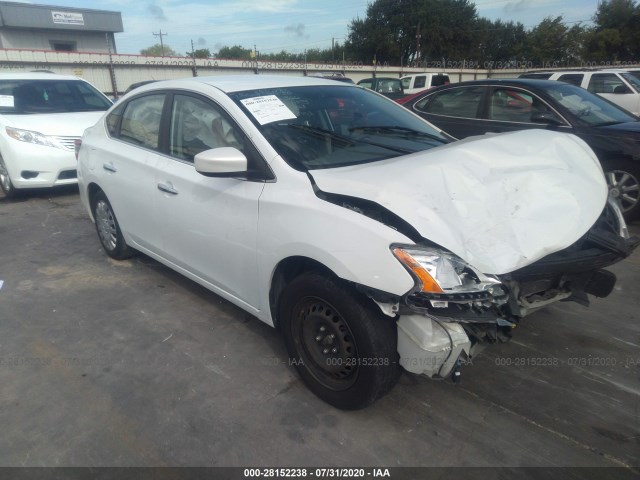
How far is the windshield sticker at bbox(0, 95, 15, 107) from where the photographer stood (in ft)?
22.6

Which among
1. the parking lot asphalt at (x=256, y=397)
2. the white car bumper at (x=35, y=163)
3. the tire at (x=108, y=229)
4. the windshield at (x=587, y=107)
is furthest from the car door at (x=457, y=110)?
the white car bumper at (x=35, y=163)

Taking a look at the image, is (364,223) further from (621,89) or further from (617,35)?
(617,35)

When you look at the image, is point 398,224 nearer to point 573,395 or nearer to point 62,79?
point 573,395

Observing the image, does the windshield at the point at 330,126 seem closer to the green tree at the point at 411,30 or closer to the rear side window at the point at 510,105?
the rear side window at the point at 510,105

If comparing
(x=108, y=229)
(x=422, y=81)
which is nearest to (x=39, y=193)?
(x=108, y=229)

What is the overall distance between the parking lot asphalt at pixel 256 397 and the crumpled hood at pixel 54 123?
11.8ft

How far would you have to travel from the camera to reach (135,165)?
12.2 feet

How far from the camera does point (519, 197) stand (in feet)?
7.75

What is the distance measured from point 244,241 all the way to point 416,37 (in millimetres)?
57091

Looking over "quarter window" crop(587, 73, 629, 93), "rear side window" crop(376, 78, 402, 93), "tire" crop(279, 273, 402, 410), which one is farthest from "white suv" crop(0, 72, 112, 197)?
"rear side window" crop(376, 78, 402, 93)

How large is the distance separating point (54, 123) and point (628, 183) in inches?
301

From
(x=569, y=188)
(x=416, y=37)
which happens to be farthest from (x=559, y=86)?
(x=416, y=37)

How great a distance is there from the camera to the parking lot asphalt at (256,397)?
226 centimetres

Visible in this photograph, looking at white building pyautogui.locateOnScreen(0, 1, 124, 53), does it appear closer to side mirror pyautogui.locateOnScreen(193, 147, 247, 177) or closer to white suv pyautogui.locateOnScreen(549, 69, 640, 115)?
white suv pyautogui.locateOnScreen(549, 69, 640, 115)
